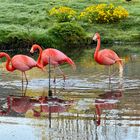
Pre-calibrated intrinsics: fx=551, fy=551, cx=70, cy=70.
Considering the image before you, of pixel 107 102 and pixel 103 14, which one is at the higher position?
pixel 103 14

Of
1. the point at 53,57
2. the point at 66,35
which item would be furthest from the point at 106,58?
the point at 66,35

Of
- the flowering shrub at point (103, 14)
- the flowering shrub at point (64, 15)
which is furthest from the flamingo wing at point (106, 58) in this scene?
the flowering shrub at point (103, 14)

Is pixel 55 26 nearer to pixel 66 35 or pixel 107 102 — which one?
pixel 66 35

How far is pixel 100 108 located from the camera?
1112 centimetres

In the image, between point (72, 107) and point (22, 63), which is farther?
point (22, 63)

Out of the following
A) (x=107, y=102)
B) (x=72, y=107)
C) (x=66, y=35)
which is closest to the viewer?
(x=72, y=107)

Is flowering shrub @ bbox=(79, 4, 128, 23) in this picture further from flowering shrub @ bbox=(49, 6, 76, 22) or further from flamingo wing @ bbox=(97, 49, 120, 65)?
flamingo wing @ bbox=(97, 49, 120, 65)

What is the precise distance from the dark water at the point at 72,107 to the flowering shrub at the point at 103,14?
1147cm

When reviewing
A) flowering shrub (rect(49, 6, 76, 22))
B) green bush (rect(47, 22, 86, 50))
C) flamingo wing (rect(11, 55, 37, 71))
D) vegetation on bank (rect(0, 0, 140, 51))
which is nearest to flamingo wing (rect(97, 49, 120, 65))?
flamingo wing (rect(11, 55, 37, 71))

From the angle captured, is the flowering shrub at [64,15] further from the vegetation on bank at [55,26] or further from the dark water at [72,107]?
the dark water at [72,107]

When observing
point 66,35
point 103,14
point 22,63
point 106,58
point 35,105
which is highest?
point 103,14

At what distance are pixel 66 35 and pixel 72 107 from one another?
1214cm

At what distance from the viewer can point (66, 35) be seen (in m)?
23.2

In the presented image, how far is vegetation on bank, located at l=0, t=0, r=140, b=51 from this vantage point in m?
22.5
